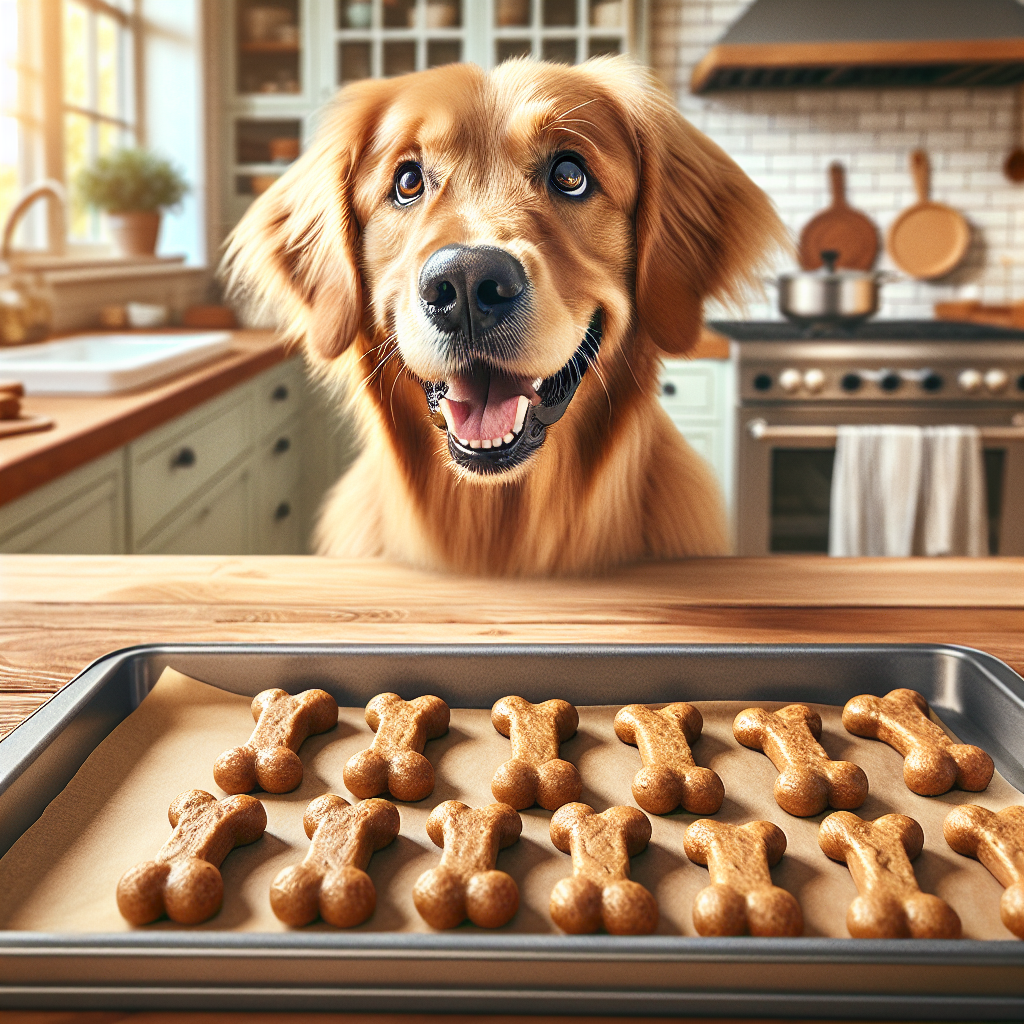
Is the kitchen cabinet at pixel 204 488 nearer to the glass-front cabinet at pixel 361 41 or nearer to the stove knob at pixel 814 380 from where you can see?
A: the glass-front cabinet at pixel 361 41

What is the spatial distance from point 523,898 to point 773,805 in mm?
202

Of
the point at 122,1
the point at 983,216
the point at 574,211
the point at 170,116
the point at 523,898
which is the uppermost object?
the point at 122,1

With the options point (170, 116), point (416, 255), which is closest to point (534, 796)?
point (416, 255)

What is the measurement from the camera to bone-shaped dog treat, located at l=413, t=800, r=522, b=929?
510 millimetres

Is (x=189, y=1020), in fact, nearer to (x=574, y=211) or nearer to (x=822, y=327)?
(x=574, y=211)

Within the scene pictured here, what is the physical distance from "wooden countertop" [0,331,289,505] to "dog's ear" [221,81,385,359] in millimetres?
383

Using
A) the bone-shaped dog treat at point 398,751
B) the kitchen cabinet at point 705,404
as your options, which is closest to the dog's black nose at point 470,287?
the bone-shaped dog treat at point 398,751

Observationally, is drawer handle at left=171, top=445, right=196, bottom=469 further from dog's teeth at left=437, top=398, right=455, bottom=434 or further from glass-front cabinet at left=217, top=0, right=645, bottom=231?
glass-front cabinet at left=217, top=0, right=645, bottom=231

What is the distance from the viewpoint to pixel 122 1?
3.72 metres

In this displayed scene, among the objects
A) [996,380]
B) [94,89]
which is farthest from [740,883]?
[94,89]

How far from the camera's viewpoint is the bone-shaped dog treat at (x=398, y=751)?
0.66m

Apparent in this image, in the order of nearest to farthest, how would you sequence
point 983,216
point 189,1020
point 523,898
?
point 189,1020 → point 523,898 → point 983,216

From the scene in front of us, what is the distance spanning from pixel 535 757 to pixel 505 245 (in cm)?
50

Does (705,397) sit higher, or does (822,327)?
(822,327)
